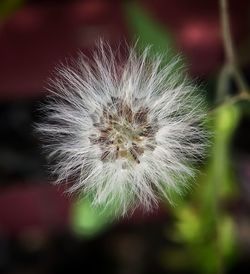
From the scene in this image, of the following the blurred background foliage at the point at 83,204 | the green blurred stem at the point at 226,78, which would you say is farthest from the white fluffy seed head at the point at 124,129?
the blurred background foliage at the point at 83,204

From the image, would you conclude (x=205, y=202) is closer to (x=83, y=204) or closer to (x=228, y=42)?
(x=83, y=204)

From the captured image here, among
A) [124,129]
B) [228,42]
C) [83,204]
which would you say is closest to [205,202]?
[83,204]

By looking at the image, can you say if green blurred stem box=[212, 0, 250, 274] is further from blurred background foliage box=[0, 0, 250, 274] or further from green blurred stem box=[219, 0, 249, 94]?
blurred background foliage box=[0, 0, 250, 274]

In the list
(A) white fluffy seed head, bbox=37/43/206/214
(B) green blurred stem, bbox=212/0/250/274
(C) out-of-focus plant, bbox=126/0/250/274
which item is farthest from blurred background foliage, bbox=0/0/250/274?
(A) white fluffy seed head, bbox=37/43/206/214

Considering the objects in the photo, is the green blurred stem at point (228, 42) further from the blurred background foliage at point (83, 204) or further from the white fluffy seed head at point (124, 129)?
the blurred background foliage at point (83, 204)

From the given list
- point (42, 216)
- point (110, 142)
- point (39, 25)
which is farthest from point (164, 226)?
point (110, 142)

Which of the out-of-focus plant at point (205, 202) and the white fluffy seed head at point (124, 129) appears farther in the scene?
the out-of-focus plant at point (205, 202)

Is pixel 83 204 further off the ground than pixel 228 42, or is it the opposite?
pixel 228 42
